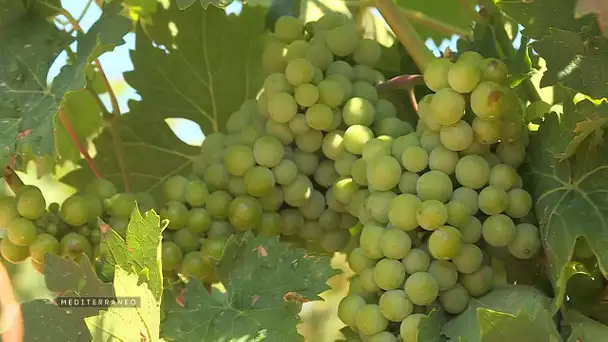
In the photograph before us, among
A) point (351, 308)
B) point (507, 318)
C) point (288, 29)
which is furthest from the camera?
point (288, 29)

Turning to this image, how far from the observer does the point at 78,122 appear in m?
0.81

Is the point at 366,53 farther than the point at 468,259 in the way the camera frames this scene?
Yes

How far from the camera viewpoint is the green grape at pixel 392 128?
679 mm

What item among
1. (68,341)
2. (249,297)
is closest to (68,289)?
(68,341)

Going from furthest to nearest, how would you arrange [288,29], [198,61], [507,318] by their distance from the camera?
1. [198,61]
2. [288,29]
3. [507,318]

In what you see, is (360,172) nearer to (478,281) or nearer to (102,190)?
(478,281)

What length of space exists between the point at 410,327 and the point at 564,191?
0.55 feet

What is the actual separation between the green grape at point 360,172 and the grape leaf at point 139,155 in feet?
0.82

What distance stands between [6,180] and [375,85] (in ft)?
1.13

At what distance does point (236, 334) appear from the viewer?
2.01 feet

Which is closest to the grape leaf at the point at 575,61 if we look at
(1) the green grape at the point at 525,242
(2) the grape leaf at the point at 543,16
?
(2) the grape leaf at the point at 543,16

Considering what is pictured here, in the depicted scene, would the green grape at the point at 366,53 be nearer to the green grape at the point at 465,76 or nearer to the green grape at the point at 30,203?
the green grape at the point at 465,76

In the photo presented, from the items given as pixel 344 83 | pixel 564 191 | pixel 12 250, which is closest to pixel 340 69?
pixel 344 83

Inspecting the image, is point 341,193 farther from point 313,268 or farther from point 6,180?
point 6,180
